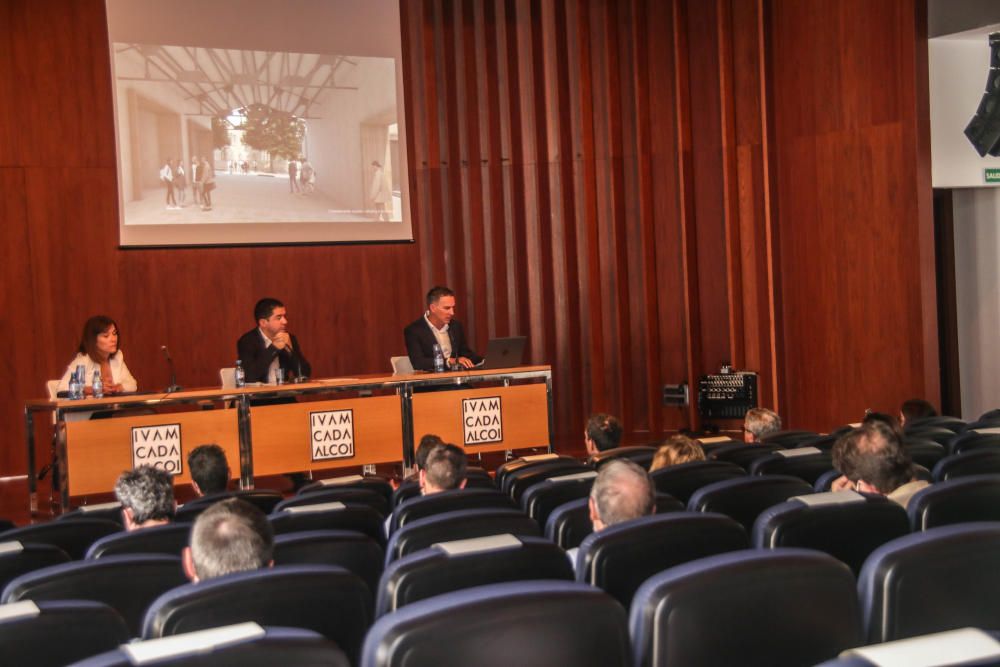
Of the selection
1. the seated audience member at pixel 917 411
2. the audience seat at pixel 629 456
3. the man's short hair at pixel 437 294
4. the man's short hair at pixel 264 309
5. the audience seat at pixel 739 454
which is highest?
the man's short hair at pixel 437 294

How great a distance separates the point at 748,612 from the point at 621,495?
909 mm

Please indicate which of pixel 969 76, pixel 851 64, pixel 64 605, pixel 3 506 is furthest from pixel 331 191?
pixel 64 605

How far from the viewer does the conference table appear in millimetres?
5766

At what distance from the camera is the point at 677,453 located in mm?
3805

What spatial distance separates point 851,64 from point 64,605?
7806 millimetres

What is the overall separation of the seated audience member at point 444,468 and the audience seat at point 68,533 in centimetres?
100

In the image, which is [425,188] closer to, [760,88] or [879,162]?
[760,88]

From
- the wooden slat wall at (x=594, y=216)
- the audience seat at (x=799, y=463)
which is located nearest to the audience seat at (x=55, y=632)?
the audience seat at (x=799, y=463)

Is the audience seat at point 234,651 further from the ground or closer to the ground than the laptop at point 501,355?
closer to the ground

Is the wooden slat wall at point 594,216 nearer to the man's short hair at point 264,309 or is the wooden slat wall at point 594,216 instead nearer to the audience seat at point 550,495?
the man's short hair at point 264,309

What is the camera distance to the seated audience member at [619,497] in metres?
2.38

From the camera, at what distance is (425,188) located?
9.16 metres

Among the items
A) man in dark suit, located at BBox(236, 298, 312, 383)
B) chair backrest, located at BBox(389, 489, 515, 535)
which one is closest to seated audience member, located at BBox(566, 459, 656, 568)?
chair backrest, located at BBox(389, 489, 515, 535)

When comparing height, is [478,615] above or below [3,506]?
above
